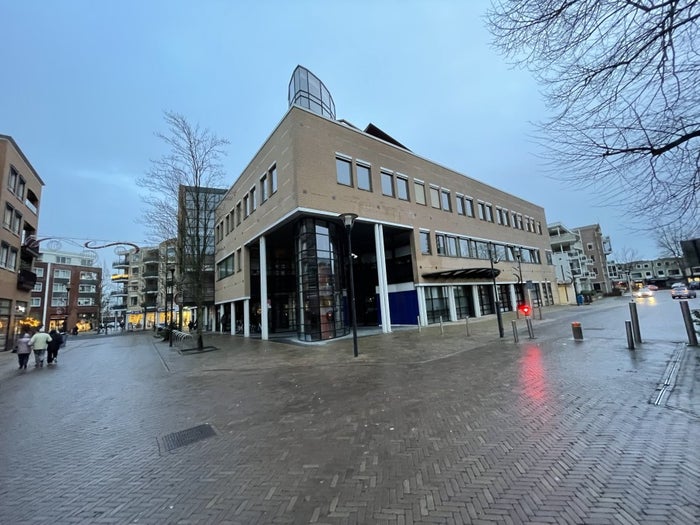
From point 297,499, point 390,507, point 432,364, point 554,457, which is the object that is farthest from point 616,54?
point 432,364

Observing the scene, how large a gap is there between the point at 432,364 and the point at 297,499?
7.11 metres

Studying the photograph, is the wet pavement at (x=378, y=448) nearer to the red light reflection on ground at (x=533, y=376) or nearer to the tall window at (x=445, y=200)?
the red light reflection on ground at (x=533, y=376)

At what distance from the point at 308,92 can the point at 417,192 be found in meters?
11.0

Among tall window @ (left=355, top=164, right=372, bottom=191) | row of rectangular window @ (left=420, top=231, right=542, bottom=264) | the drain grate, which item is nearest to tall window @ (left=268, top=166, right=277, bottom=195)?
tall window @ (left=355, top=164, right=372, bottom=191)

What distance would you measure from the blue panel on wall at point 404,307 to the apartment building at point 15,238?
85.9ft

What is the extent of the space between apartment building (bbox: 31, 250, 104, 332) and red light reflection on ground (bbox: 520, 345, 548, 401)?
62.6 m

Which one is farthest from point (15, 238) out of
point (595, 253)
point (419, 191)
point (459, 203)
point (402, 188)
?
point (595, 253)

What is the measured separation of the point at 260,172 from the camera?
21609mm

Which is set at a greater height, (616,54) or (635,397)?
(616,54)

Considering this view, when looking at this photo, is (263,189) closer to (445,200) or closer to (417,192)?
(417,192)

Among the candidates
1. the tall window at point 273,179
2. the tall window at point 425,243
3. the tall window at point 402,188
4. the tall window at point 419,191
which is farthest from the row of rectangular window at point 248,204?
the tall window at point 425,243

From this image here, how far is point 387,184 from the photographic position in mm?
21984

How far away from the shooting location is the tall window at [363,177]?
20.0 metres

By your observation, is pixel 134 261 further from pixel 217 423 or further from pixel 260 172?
pixel 217 423
